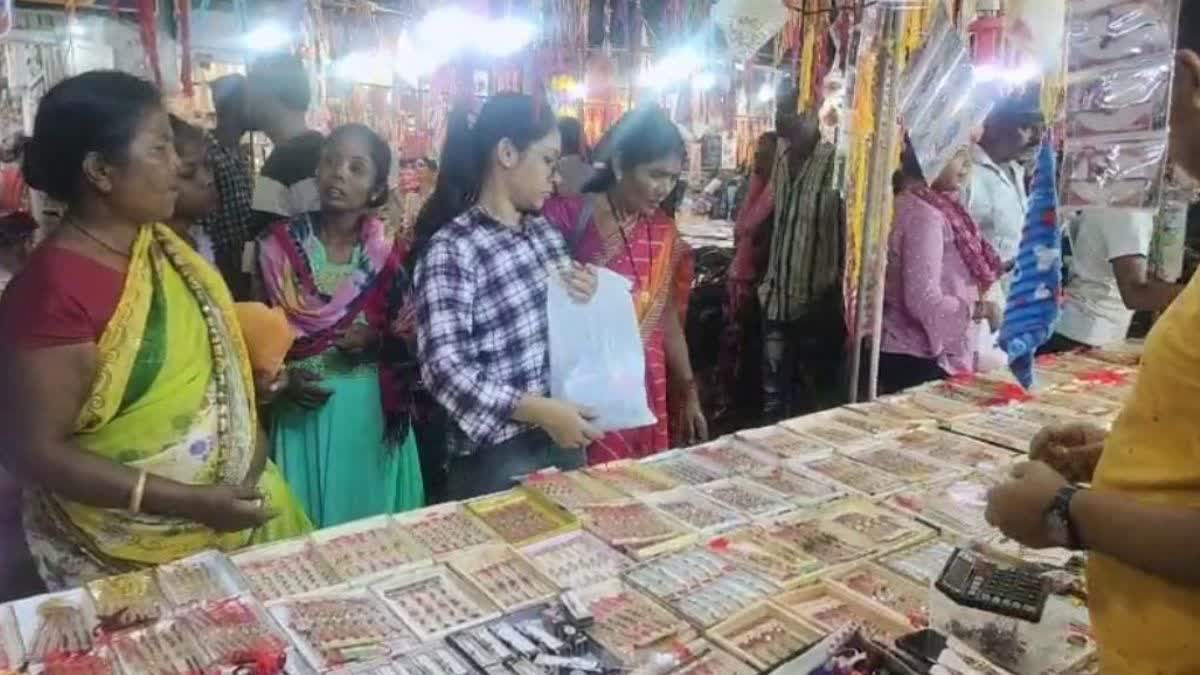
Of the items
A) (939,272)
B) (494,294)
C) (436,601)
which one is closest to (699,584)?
(436,601)

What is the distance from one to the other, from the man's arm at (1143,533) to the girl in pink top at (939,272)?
2148mm

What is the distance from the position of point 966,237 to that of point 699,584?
1949 millimetres

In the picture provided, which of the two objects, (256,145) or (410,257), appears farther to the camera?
(256,145)

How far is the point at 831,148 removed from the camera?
384 centimetres

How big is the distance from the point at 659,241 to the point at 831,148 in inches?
59.1

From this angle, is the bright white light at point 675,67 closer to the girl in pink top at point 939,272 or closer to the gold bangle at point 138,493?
the girl in pink top at point 939,272

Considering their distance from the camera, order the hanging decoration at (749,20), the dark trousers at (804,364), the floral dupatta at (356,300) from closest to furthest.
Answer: the floral dupatta at (356,300) < the hanging decoration at (749,20) < the dark trousers at (804,364)

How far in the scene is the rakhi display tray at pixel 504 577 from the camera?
53.1 inches

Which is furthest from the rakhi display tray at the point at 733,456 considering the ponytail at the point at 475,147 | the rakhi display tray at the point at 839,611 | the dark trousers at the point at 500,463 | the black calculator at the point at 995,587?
the ponytail at the point at 475,147

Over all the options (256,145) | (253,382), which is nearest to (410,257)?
(253,382)

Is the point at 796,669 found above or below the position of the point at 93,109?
below

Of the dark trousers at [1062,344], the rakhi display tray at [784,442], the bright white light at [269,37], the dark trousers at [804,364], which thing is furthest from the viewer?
the dark trousers at [804,364]

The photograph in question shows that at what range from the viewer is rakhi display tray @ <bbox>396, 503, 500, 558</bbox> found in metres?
1.52

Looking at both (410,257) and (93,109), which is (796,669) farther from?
(410,257)
